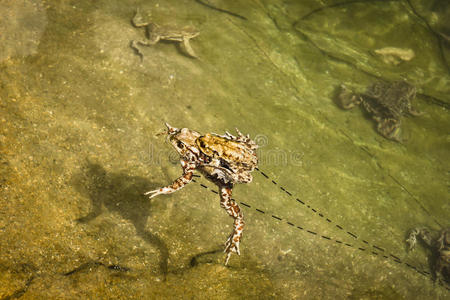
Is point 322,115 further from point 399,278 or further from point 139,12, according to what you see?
point 139,12

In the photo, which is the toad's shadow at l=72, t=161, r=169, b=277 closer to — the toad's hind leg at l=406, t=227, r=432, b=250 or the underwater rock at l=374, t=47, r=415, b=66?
the toad's hind leg at l=406, t=227, r=432, b=250

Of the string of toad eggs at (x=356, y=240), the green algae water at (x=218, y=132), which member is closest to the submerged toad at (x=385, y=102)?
the green algae water at (x=218, y=132)

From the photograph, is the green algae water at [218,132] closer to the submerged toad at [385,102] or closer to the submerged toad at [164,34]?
the submerged toad at [164,34]

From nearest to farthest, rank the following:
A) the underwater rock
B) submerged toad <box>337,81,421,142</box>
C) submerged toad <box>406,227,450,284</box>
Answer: submerged toad <box>406,227,450,284</box> → submerged toad <box>337,81,421,142</box> → the underwater rock

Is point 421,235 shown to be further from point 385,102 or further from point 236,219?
point 236,219

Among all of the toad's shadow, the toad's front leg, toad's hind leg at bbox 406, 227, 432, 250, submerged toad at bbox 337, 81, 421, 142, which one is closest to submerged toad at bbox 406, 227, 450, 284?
toad's hind leg at bbox 406, 227, 432, 250
